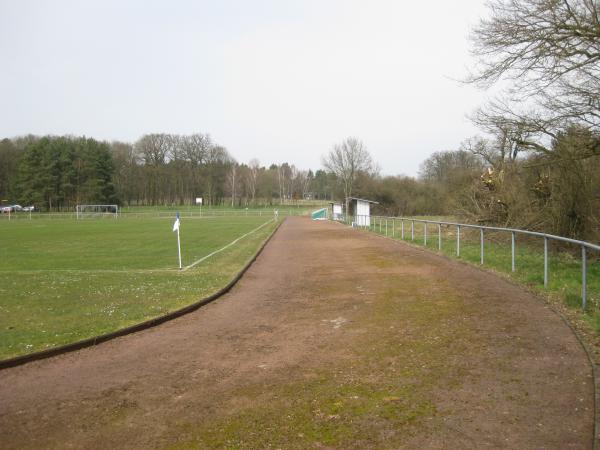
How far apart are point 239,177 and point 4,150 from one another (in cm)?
4497

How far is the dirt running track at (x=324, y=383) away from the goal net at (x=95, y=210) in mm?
70771

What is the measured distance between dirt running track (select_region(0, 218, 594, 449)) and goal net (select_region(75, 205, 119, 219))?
70.8 metres

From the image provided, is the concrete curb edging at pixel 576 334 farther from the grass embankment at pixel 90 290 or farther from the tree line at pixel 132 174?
the tree line at pixel 132 174

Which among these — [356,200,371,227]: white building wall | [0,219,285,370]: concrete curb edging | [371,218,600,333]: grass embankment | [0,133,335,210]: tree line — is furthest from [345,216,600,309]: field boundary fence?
[0,133,335,210]: tree line

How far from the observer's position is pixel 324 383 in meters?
4.98

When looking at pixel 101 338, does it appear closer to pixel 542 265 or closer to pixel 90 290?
pixel 90 290

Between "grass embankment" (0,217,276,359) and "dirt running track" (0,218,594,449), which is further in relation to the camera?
"grass embankment" (0,217,276,359)

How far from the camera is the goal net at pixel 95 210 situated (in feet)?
241

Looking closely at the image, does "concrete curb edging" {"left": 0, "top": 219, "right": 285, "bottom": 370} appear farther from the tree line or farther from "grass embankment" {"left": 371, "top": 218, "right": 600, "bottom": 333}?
the tree line

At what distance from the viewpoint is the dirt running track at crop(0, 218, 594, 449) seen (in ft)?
12.8

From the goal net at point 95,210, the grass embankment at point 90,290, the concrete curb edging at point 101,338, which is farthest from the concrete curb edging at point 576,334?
the goal net at point 95,210

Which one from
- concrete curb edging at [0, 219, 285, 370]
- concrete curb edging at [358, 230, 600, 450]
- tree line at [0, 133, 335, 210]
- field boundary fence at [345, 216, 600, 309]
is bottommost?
concrete curb edging at [0, 219, 285, 370]

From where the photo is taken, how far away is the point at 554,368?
5211mm

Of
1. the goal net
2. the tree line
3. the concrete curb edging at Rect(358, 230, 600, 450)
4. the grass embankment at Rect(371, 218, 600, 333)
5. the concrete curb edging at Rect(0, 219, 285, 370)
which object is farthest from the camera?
the tree line
